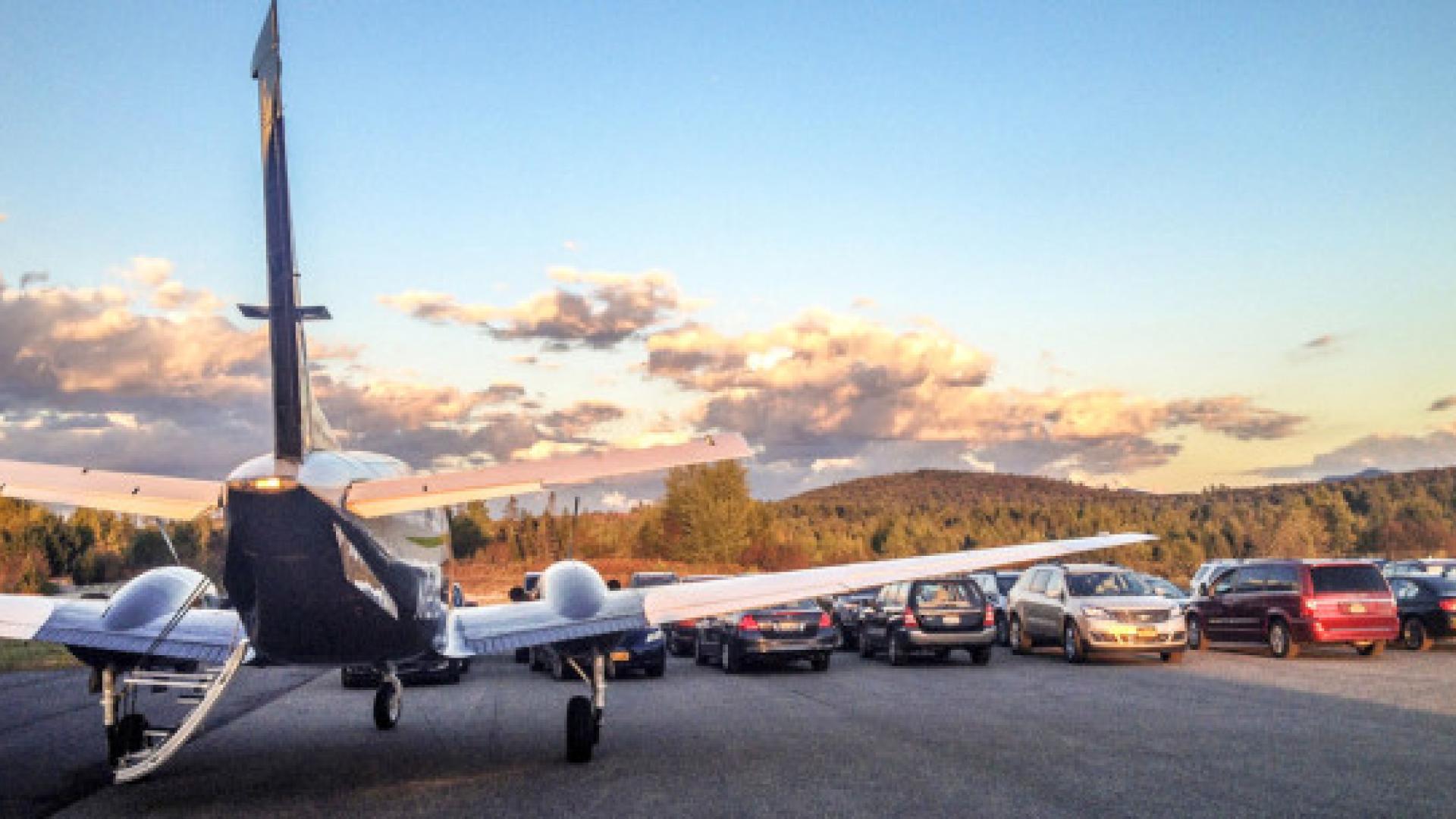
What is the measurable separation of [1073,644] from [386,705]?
14.0 meters

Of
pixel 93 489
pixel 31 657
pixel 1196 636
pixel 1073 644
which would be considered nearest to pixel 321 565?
pixel 93 489

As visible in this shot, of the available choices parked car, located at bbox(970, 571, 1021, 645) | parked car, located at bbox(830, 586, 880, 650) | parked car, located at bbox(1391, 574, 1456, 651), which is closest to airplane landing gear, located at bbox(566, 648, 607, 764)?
parked car, located at bbox(830, 586, 880, 650)

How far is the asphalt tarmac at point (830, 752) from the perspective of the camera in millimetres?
9492

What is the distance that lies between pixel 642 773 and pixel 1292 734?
22.6 ft

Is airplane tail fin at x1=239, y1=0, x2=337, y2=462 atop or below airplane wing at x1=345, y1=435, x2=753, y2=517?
atop

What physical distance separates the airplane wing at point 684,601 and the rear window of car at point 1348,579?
1160 cm

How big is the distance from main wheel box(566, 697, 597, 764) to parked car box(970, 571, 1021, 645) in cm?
1806

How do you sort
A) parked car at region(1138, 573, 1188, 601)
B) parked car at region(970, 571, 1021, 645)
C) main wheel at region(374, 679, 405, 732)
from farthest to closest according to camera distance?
parked car at region(970, 571, 1021, 645) < parked car at region(1138, 573, 1188, 601) < main wheel at region(374, 679, 405, 732)

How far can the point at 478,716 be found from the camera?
17078mm

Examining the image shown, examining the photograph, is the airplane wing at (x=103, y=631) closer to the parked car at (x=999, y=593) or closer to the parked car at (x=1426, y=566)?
the parked car at (x=999, y=593)

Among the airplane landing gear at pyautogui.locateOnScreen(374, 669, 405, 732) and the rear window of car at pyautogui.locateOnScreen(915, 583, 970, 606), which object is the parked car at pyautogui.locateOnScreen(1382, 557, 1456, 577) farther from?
the airplane landing gear at pyautogui.locateOnScreen(374, 669, 405, 732)

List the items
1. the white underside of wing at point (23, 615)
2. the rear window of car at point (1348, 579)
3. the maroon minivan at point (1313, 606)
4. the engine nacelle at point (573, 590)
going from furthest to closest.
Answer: the rear window of car at point (1348, 579) → the maroon minivan at point (1313, 606) → the engine nacelle at point (573, 590) → the white underside of wing at point (23, 615)

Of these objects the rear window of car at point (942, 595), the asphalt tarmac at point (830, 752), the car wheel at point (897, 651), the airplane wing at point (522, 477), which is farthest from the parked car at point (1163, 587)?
the airplane wing at point (522, 477)

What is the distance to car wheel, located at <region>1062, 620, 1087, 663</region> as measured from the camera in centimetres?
2369
